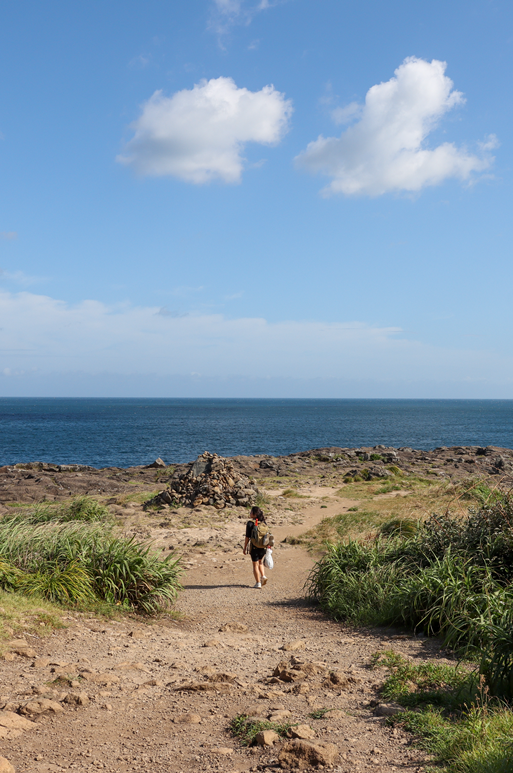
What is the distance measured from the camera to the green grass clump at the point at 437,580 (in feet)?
24.0

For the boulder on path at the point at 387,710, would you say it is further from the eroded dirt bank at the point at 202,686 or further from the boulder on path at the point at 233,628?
the boulder on path at the point at 233,628

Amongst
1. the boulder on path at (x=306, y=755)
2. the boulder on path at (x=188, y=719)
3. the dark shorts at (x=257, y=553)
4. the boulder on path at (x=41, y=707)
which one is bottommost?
the dark shorts at (x=257, y=553)

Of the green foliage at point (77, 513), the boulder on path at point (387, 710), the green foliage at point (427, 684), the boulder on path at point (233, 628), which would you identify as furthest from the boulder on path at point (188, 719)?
the green foliage at point (77, 513)

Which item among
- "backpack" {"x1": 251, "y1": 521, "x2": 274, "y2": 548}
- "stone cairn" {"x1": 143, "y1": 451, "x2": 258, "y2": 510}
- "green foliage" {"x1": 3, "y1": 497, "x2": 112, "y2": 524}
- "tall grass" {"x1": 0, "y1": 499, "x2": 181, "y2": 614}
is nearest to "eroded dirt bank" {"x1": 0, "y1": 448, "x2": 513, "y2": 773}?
"tall grass" {"x1": 0, "y1": 499, "x2": 181, "y2": 614}

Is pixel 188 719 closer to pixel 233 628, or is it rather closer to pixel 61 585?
pixel 233 628

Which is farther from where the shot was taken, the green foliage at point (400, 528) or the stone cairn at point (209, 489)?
the stone cairn at point (209, 489)

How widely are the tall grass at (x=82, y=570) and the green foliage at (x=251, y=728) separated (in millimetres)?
4678

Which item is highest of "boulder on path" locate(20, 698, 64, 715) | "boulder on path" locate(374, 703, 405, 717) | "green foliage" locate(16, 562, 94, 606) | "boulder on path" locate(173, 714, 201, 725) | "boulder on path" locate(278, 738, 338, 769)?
"boulder on path" locate(278, 738, 338, 769)

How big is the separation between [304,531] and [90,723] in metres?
13.5

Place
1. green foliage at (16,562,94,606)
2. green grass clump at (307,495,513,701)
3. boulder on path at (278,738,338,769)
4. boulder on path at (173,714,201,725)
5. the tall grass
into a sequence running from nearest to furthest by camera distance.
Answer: boulder on path at (278,738,338,769) → boulder on path at (173,714,201,725) → green grass clump at (307,495,513,701) → green foliage at (16,562,94,606) → the tall grass

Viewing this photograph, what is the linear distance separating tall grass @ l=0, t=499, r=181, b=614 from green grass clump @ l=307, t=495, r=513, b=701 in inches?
125

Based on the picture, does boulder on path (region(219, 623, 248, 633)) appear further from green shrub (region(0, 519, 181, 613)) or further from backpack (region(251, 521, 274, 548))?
backpack (region(251, 521, 274, 548))

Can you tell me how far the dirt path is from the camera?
178 inches

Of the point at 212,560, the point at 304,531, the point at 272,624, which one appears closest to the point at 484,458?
the point at 304,531
